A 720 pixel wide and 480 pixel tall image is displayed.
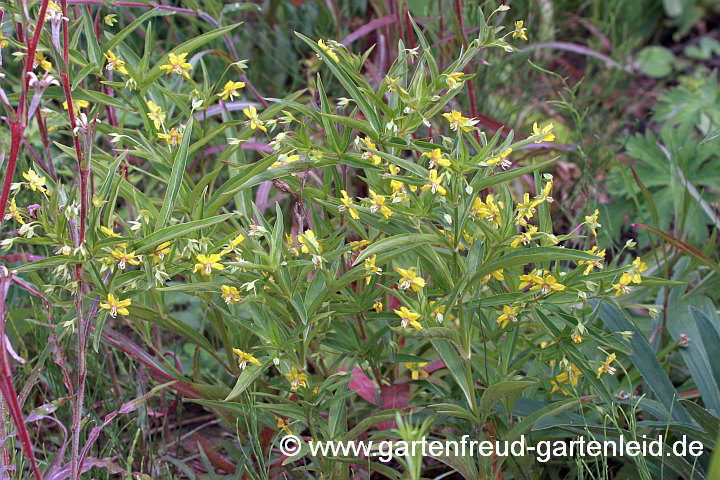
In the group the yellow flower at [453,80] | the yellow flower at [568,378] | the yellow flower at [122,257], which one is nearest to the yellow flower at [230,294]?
the yellow flower at [122,257]

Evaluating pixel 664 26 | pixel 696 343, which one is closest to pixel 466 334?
pixel 696 343

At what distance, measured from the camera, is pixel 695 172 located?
235cm

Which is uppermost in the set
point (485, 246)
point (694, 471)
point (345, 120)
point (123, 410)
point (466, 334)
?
point (345, 120)

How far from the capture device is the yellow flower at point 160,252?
1297 mm

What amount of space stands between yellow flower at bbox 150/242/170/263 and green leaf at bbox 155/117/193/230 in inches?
1.7

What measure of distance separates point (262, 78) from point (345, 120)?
1610 mm

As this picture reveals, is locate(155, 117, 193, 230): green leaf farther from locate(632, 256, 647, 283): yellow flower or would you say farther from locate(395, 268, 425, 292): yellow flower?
locate(632, 256, 647, 283): yellow flower

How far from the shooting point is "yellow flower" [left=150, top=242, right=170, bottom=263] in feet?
4.25

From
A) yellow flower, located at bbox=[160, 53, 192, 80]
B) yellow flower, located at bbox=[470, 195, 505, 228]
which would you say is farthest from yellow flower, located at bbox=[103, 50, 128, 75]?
yellow flower, located at bbox=[470, 195, 505, 228]

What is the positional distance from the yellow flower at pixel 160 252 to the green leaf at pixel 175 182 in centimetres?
4

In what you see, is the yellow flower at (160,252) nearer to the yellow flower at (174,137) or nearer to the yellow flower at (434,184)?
the yellow flower at (174,137)

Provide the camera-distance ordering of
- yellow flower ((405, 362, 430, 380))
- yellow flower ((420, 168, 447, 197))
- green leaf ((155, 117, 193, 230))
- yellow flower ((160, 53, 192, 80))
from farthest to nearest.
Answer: yellow flower ((405, 362, 430, 380)), yellow flower ((160, 53, 192, 80)), green leaf ((155, 117, 193, 230)), yellow flower ((420, 168, 447, 197))

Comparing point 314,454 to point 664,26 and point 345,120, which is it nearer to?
point 345,120

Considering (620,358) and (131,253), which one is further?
(620,358)
